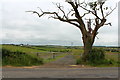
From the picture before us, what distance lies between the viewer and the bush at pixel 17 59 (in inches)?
756

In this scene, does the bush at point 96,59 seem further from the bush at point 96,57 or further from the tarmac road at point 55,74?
the tarmac road at point 55,74

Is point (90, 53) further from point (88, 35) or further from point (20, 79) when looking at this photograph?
point (20, 79)

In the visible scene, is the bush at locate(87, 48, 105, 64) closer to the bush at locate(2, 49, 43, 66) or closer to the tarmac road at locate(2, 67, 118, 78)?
the bush at locate(2, 49, 43, 66)

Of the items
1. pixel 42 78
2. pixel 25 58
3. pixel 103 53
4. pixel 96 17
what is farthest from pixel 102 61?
pixel 42 78

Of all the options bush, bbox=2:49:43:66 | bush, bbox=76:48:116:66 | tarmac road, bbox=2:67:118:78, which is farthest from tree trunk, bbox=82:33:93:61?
tarmac road, bbox=2:67:118:78

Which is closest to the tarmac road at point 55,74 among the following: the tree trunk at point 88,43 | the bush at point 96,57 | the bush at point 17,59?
the bush at point 17,59

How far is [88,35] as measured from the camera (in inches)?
849

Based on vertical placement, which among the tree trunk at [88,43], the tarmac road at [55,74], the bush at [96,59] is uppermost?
the tree trunk at [88,43]

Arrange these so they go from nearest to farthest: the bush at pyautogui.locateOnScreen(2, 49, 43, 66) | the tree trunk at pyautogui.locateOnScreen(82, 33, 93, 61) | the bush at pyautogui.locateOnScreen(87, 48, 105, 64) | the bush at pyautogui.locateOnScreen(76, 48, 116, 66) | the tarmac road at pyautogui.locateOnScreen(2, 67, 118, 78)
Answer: the tarmac road at pyautogui.locateOnScreen(2, 67, 118, 78) → the bush at pyautogui.locateOnScreen(2, 49, 43, 66) → the bush at pyautogui.locateOnScreen(76, 48, 116, 66) → the bush at pyautogui.locateOnScreen(87, 48, 105, 64) → the tree trunk at pyautogui.locateOnScreen(82, 33, 93, 61)

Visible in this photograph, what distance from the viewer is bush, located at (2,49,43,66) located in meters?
19.2

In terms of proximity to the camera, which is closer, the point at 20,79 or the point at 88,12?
the point at 20,79

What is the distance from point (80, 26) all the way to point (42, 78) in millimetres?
11147

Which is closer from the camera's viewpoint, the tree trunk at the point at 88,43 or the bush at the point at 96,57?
the bush at the point at 96,57

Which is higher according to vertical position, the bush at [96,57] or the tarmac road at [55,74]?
the bush at [96,57]
